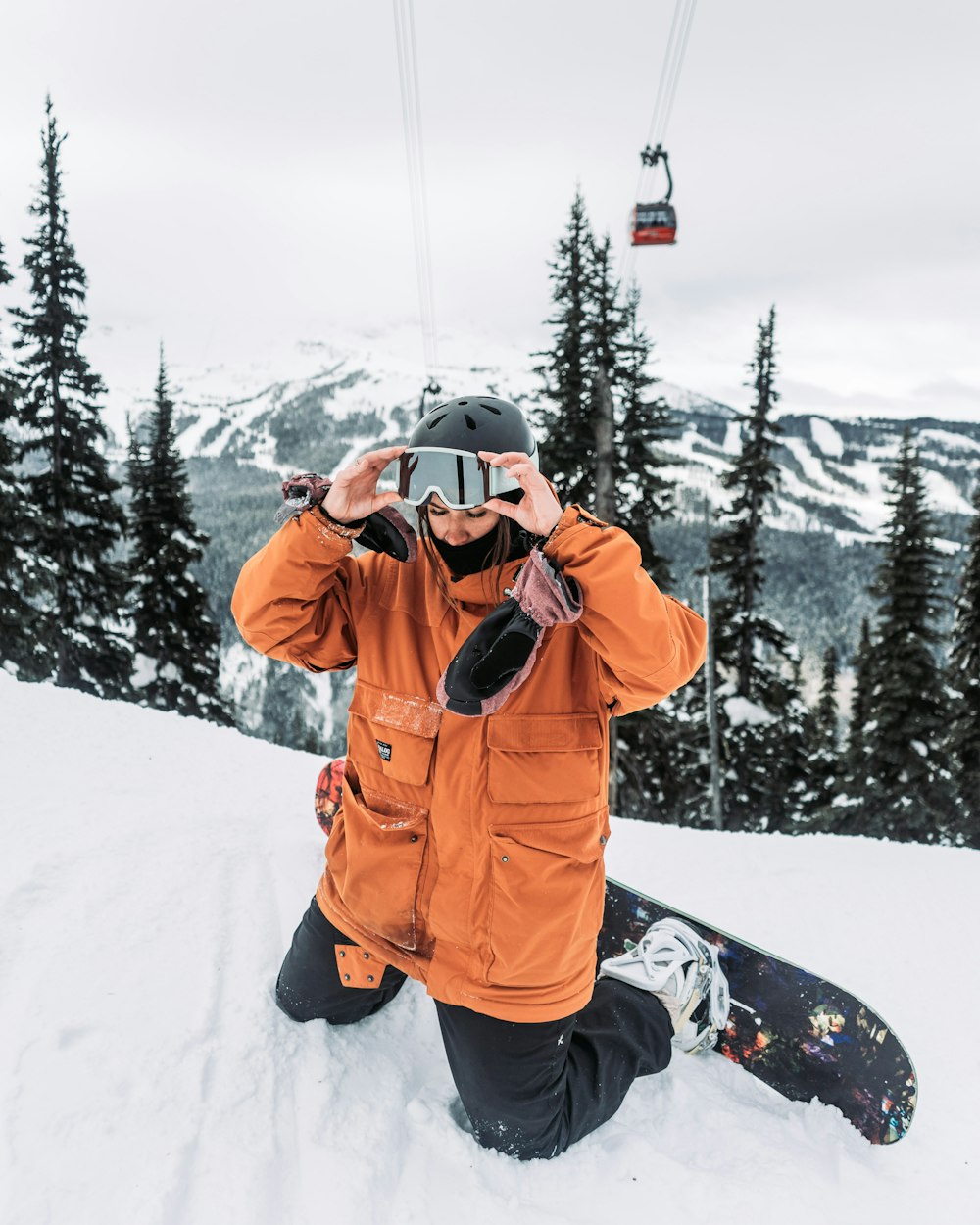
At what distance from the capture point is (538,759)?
7.46ft

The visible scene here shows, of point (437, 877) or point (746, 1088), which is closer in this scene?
point (437, 877)

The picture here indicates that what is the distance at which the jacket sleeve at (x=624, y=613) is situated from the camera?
2016mm

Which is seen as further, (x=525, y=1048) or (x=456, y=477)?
(x=525, y=1048)

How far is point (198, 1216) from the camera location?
6.20ft

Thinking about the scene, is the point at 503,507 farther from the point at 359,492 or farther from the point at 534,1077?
the point at 534,1077

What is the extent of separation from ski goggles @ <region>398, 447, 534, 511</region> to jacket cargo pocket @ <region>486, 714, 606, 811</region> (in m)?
0.70

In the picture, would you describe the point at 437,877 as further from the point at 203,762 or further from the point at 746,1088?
the point at 203,762

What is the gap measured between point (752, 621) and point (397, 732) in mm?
17830

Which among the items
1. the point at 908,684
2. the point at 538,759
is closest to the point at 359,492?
the point at 538,759

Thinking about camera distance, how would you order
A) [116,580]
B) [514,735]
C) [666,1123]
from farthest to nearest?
[116,580] < [666,1123] < [514,735]

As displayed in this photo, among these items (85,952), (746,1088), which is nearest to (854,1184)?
(746,1088)

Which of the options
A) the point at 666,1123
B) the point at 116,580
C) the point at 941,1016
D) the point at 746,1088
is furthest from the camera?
the point at 116,580

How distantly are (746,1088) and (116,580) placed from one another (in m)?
18.5

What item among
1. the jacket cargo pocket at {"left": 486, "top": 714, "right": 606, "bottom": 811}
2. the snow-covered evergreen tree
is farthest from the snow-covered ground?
the snow-covered evergreen tree
